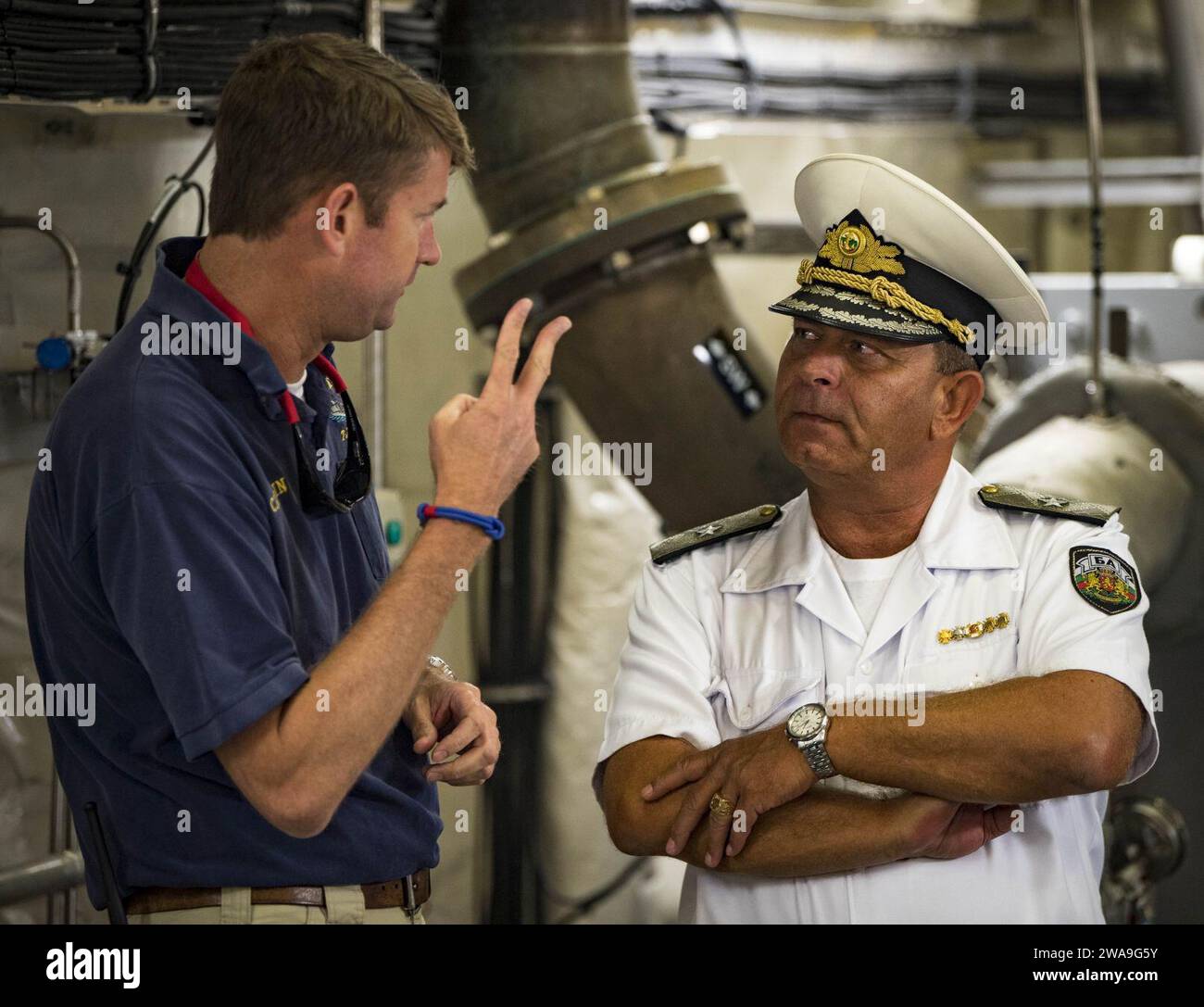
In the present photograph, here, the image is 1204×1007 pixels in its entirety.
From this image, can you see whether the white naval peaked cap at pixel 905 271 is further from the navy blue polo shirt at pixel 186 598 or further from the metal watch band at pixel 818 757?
the navy blue polo shirt at pixel 186 598

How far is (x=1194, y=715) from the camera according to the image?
2646 mm

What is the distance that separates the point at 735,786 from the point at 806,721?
0.09 meters

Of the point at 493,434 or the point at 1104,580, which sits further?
the point at 1104,580

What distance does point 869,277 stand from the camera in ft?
4.85

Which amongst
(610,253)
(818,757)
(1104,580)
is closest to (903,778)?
(818,757)

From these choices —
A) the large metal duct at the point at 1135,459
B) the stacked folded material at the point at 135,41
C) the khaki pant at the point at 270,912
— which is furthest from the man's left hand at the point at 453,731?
the large metal duct at the point at 1135,459

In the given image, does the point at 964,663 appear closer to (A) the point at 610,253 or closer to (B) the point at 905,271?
(B) the point at 905,271

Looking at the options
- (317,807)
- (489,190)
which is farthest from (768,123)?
(317,807)

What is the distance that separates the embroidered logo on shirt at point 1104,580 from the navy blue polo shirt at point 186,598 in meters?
0.70

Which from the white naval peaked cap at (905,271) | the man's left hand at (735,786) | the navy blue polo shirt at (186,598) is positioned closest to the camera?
the navy blue polo shirt at (186,598)

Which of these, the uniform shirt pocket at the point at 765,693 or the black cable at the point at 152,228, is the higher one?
the black cable at the point at 152,228

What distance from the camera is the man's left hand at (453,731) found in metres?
1.39
